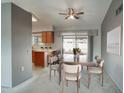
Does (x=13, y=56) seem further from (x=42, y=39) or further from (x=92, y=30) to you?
(x=92, y=30)

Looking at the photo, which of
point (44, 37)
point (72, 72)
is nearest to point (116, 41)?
point (72, 72)

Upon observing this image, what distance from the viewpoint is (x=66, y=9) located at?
480 cm

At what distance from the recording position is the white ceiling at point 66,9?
4184 mm

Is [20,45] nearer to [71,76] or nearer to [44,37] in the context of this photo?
[71,76]

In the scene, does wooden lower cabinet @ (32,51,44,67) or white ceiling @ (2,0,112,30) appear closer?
white ceiling @ (2,0,112,30)

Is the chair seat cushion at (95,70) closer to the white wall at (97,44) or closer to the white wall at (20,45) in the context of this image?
the white wall at (20,45)

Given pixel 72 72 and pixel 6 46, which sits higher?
pixel 6 46

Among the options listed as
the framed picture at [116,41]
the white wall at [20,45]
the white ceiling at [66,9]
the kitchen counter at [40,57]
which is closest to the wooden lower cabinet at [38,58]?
the kitchen counter at [40,57]

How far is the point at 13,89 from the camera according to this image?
3.32 meters

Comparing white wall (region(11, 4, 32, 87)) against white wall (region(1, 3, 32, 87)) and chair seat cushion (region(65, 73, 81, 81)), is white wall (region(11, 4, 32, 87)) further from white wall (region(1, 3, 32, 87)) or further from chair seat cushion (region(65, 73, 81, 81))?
chair seat cushion (region(65, 73, 81, 81))

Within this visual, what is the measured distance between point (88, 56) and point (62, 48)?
158 centimetres

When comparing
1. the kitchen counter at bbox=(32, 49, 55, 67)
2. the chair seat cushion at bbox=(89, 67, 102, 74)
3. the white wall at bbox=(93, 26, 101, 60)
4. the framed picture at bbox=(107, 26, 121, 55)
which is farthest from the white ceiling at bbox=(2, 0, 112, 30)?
the chair seat cushion at bbox=(89, 67, 102, 74)

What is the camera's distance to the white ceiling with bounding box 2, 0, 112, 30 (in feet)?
13.7

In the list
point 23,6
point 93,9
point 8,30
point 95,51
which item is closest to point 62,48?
point 95,51
